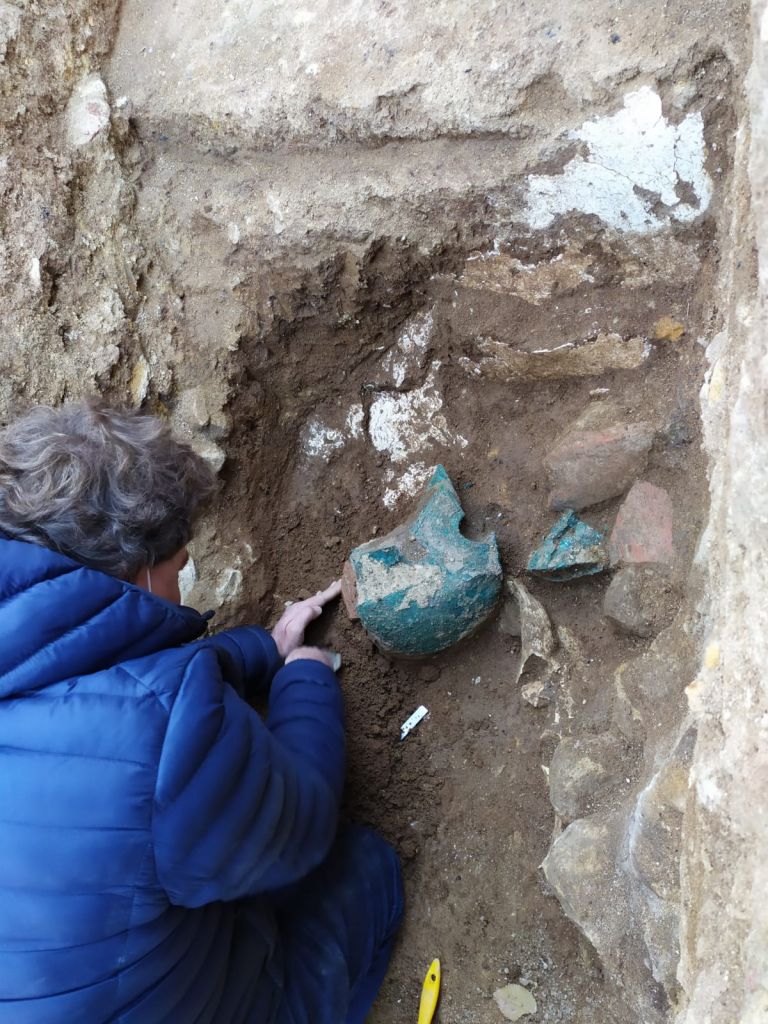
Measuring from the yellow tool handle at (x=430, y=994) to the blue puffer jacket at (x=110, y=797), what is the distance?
0.79 meters

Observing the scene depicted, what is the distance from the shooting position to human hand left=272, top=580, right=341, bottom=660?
1915mm

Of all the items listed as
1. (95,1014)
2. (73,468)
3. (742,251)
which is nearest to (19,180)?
(73,468)

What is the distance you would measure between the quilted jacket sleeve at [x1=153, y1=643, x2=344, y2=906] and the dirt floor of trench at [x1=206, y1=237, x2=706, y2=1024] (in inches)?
22.9

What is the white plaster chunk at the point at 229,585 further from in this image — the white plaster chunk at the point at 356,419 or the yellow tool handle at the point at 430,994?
the yellow tool handle at the point at 430,994

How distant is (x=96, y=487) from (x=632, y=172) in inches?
47.8

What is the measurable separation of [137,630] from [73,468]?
11.8 inches

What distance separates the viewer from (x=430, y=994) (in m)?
1.81

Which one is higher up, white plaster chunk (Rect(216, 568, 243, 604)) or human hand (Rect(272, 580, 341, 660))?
white plaster chunk (Rect(216, 568, 243, 604))

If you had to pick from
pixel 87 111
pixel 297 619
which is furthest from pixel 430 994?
pixel 87 111

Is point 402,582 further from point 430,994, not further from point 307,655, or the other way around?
point 430,994

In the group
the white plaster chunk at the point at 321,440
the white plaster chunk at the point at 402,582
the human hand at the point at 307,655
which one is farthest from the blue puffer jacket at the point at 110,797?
the white plaster chunk at the point at 321,440

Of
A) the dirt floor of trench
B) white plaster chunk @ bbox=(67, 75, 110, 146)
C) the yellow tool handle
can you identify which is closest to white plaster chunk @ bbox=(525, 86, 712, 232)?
the dirt floor of trench

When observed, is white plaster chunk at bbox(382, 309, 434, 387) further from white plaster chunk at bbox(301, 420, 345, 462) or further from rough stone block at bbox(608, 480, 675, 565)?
rough stone block at bbox(608, 480, 675, 565)

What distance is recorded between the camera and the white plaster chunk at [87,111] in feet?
6.10
